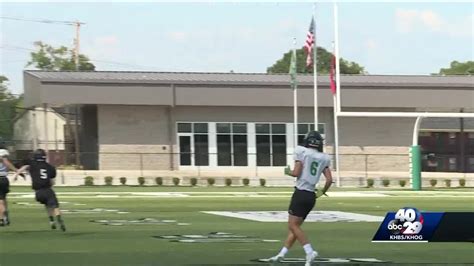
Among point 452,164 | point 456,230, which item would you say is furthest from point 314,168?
point 452,164

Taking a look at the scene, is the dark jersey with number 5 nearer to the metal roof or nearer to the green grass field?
the green grass field

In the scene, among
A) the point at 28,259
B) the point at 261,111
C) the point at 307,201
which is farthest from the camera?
the point at 261,111

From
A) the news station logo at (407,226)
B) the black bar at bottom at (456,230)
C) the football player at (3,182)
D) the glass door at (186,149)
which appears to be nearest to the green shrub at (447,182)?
the glass door at (186,149)

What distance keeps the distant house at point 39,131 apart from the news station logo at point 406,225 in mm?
38720

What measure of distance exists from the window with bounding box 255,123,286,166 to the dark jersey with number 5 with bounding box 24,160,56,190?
3563 cm

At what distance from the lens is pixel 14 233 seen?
14352 millimetres

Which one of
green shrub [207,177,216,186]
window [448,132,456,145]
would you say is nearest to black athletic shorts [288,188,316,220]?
green shrub [207,177,216,186]

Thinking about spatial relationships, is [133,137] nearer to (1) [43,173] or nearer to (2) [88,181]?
(2) [88,181]

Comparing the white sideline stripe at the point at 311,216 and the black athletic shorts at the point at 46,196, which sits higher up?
the black athletic shorts at the point at 46,196

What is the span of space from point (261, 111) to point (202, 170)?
5831 millimetres

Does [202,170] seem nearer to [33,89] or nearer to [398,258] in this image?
[33,89]

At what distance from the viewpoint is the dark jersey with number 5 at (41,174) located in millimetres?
14352

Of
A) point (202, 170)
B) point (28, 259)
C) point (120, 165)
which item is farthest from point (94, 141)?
point (28, 259)

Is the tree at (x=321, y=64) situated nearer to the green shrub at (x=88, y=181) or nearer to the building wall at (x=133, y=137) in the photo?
the building wall at (x=133, y=137)
